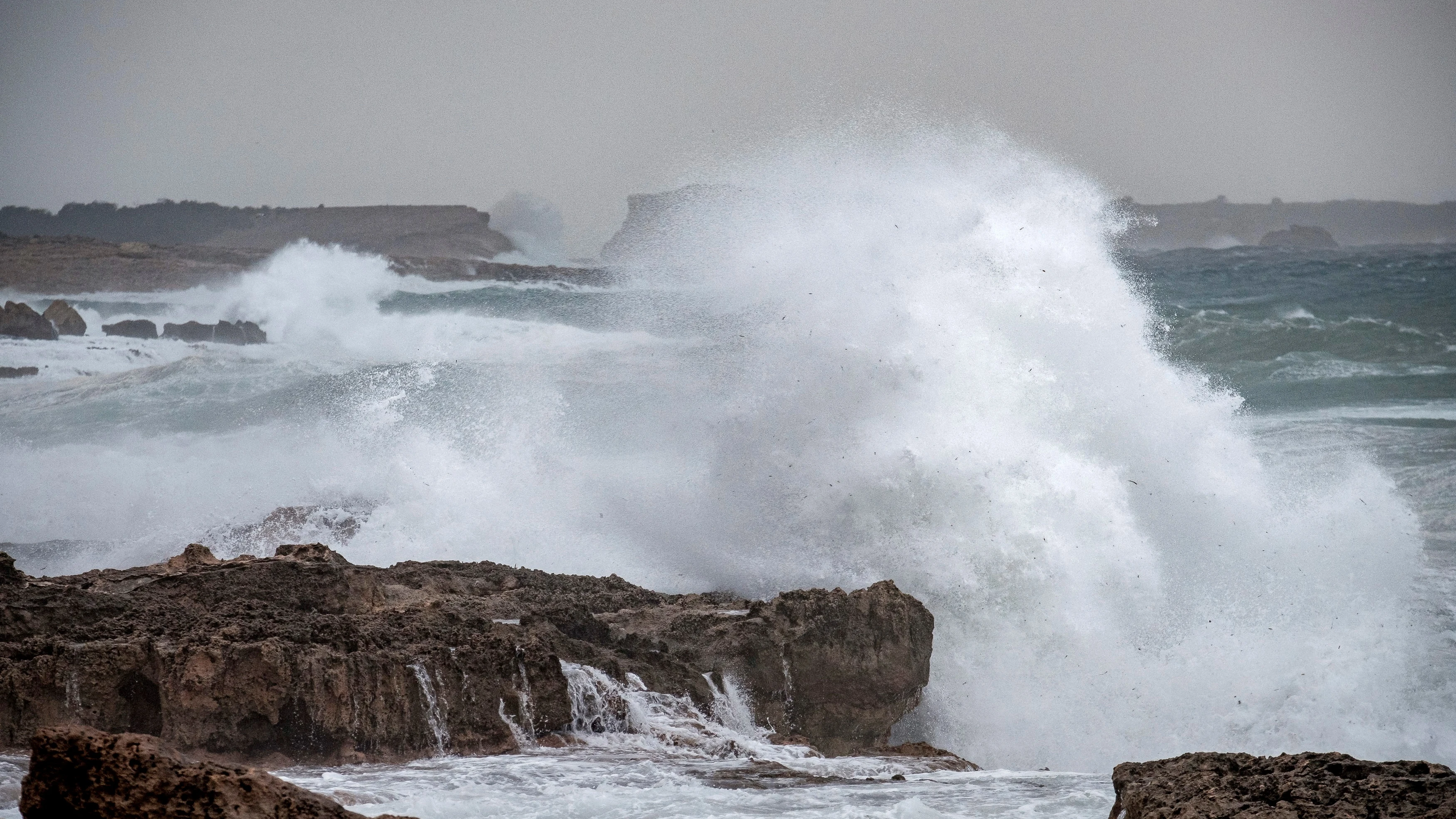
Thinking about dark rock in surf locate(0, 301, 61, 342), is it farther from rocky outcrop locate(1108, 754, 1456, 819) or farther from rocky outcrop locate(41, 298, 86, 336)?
rocky outcrop locate(1108, 754, 1456, 819)

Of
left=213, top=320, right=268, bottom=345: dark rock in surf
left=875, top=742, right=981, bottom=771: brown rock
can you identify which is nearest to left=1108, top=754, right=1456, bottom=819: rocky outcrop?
left=875, top=742, right=981, bottom=771: brown rock

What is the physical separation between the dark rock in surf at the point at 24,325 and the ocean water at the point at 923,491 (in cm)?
1012

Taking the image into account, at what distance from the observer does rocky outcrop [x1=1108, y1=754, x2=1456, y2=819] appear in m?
3.60

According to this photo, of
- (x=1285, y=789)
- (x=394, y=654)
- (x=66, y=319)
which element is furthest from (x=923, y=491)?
(x=66, y=319)

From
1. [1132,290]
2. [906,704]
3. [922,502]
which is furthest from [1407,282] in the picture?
[906,704]

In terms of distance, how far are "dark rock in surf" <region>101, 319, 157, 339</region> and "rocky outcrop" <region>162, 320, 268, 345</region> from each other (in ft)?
1.10

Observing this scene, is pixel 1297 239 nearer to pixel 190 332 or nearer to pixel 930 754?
pixel 190 332

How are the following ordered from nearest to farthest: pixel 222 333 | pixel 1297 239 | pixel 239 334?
pixel 239 334 → pixel 222 333 → pixel 1297 239

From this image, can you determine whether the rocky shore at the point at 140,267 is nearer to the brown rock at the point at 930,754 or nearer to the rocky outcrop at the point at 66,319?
the rocky outcrop at the point at 66,319

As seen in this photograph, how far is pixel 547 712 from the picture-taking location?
6.27m

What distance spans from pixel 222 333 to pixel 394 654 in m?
22.6

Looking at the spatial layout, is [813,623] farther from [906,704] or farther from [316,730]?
[316,730]

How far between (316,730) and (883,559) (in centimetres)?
460

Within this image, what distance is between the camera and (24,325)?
81.5 feet
